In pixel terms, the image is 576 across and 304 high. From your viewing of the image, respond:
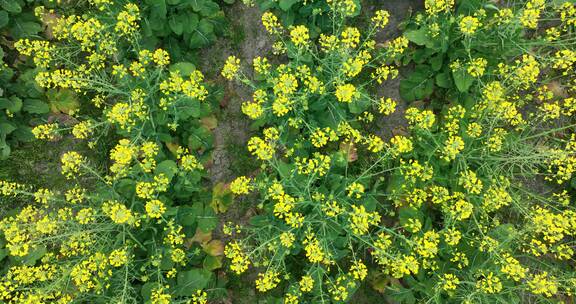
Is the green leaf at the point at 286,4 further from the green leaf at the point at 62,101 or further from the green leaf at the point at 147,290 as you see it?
the green leaf at the point at 147,290

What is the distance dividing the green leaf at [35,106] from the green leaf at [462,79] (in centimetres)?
467

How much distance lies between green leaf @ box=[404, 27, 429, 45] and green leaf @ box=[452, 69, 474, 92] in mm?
492

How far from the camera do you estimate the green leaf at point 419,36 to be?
15.2 ft

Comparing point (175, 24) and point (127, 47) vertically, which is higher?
point (175, 24)

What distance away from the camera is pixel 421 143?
4523mm

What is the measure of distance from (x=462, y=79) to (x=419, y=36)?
68 centimetres

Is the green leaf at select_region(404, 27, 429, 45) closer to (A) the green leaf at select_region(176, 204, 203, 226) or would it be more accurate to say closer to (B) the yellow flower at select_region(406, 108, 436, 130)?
(B) the yellow flower at select_region(406, 108, 436, 130)

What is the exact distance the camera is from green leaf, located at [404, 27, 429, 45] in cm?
464

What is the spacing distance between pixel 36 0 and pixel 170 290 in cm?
371

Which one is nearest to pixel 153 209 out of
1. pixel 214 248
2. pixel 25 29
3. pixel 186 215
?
Answer: pixel 186 215

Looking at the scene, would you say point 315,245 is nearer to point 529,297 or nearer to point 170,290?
point 170,290

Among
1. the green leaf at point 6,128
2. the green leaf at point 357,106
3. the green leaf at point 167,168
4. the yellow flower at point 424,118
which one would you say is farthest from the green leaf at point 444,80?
the green leaf at point 6,128

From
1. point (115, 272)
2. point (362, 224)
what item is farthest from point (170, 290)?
point (362, 224)

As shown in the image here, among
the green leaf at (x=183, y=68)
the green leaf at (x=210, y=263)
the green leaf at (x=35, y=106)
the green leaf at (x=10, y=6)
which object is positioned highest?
the green leaf at (x=10, y=6)
